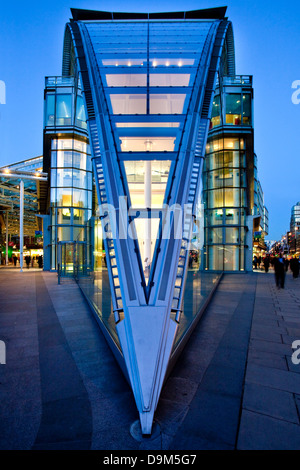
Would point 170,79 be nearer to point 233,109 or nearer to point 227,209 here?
point 233,109

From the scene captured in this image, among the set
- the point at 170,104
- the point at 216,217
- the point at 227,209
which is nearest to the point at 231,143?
the point at 227,209

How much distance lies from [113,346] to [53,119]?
91.4ft

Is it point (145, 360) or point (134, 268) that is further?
point (134, 268)

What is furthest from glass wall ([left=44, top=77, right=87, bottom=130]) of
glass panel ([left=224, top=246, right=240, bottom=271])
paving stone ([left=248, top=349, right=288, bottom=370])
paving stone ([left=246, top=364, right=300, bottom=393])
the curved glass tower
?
paving stone ([left=246, top=364, right=300, bottom=393])

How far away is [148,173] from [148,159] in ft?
40.3

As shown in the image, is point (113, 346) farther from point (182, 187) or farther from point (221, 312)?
point (221, 312)

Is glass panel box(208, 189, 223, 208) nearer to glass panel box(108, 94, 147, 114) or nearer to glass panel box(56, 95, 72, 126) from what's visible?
glass panel box(108, 94, 147, 114)

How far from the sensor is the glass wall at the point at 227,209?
2908 cm

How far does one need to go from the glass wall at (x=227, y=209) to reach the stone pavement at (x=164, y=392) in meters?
21.1

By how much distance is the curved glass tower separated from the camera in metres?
4.38

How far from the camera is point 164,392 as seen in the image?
14.4 feet

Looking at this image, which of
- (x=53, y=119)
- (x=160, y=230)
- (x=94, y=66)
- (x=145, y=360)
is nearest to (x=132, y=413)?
(x=145, y=360)

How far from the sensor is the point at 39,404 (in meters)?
4.07

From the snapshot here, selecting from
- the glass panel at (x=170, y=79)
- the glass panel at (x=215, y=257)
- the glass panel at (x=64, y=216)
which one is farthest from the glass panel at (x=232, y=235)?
the glass panel at (x=64, y=216)
